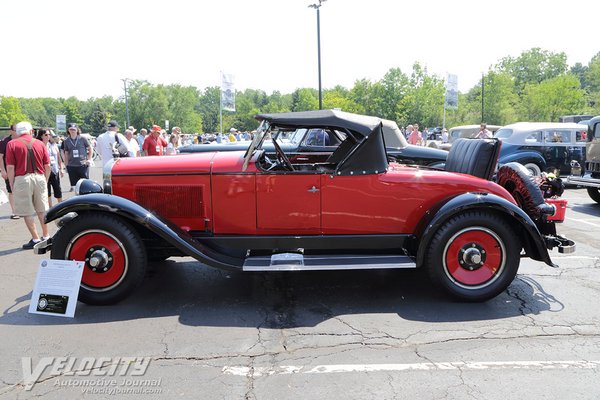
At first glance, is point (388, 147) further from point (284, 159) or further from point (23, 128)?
point (23, 128)

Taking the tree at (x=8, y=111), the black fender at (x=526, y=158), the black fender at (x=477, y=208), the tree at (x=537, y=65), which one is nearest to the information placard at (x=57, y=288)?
the black fender at (x=477, y=208)

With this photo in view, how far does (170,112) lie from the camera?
83062 millimetres

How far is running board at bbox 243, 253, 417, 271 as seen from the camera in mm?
3850

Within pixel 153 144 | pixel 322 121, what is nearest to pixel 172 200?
pixel 322 121

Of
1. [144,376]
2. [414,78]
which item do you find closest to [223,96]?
[144,376]

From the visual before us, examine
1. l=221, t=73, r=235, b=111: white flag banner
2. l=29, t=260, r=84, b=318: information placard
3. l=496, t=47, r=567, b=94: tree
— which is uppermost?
l=496, t=47, r=567, b=94: tree

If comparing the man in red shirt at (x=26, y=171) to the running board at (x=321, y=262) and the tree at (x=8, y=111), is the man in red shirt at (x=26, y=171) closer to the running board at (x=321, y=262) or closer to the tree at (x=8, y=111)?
the running board at (x=321, y=262)

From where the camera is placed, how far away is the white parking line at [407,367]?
115 inches

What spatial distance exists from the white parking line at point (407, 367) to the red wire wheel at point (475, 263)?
1.14 meters

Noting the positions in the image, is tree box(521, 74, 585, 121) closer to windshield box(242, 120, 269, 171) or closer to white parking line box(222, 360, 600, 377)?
windshield box(242, 120, 269, 171)

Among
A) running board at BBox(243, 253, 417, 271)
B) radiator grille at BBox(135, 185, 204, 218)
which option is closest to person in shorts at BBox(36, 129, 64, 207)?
radiator grille at BBox(135, 185, 204, 218)

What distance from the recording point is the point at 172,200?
435 centimetres

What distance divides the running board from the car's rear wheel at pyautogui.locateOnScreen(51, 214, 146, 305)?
1.06m

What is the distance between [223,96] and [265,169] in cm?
2109
